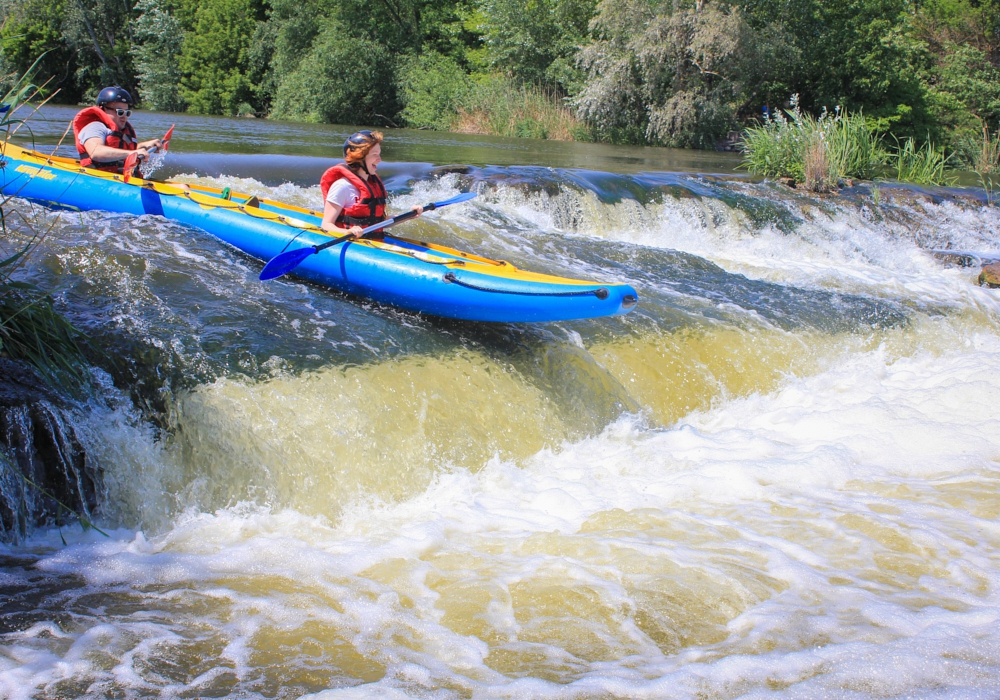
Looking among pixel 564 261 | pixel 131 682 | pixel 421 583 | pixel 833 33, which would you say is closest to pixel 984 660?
pixel 421 583

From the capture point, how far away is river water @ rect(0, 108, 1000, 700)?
83.6 inches

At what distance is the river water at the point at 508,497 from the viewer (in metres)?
2.12

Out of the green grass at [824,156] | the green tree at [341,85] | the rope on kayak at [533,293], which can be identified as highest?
the green tree at [341,85]

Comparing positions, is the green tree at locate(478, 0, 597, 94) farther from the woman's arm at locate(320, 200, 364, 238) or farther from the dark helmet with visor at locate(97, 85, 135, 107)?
the woman's arm at locate(320, 200, 364, 238)

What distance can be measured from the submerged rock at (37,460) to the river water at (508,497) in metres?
0.07

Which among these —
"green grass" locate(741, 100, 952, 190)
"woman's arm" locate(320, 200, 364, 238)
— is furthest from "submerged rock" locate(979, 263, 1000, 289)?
"woman's arm" locate(320, 200, 364, 238)

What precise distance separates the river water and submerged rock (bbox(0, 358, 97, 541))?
7 cm

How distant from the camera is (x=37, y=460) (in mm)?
2727

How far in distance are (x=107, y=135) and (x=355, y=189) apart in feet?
8.07

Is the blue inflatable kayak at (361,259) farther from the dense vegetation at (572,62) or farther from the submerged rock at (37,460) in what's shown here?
the dense vegetation at (572,62)

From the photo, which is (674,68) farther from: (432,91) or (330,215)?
(330,215)

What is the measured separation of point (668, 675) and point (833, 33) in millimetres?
18802

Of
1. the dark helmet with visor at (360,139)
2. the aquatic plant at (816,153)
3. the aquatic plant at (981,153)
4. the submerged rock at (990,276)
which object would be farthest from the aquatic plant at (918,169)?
the dark helmet with visor at (360,139)

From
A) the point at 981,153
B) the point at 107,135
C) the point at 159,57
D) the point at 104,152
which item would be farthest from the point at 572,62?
the point at 104,152
